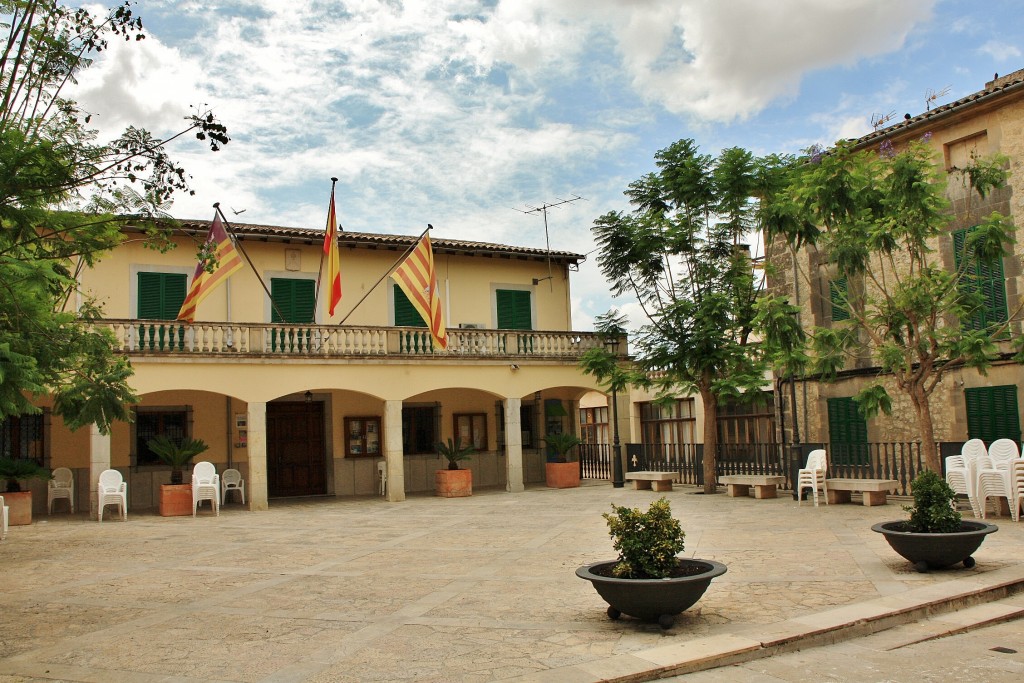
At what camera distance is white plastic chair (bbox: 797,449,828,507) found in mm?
14820

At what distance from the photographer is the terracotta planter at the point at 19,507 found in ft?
50.6

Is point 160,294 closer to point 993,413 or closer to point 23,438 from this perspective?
A: point 23,438

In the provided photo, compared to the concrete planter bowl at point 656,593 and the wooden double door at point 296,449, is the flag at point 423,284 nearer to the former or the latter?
the wooden double door at point 296,449

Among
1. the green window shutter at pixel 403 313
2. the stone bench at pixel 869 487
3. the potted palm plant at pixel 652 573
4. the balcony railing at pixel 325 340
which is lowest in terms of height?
the stone bench at pixel 869 487

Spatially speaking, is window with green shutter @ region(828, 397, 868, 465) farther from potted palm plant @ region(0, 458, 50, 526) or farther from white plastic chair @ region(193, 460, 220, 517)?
potted palm plant @ region(0, 458, 50, 526)

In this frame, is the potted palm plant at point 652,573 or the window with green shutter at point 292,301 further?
the window with green shutter at point 292,301

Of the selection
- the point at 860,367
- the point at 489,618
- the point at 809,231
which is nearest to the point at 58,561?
the point at 489,618

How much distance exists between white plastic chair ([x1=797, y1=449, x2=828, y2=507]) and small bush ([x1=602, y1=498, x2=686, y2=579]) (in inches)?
362

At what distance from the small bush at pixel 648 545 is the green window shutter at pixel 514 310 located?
51.6 ft

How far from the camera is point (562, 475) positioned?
21.1 m

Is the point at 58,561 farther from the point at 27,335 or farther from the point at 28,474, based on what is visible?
the point at 28,474

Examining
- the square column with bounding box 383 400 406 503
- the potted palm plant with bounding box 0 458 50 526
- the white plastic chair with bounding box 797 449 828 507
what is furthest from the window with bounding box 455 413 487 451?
the potted palm plant with bounding box 0 458 50 526

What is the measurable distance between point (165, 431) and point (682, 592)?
1549cm

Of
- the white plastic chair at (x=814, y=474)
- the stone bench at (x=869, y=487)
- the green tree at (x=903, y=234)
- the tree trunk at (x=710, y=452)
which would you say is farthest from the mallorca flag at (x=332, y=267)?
the stone bench at (x=869, y=487)
